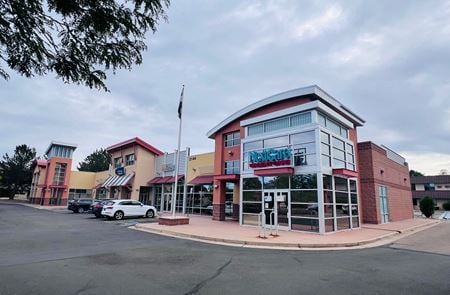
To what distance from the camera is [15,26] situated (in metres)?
3.51

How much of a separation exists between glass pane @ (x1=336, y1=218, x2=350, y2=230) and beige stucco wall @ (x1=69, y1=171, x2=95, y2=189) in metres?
45.8

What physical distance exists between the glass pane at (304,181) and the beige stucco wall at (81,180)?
Answer: 1745 inches

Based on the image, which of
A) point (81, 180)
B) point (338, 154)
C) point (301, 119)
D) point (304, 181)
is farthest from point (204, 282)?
point (81, 180)

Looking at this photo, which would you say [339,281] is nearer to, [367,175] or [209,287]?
[209,287]

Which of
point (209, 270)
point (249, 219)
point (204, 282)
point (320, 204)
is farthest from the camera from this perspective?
point (249, 219)

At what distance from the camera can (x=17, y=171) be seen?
5775cm

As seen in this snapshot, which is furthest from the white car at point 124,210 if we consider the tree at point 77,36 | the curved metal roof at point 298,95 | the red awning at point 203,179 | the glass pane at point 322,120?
the tree at point 77,36

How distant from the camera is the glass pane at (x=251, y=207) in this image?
17750 mm

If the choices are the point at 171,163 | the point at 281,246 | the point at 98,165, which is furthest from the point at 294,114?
the point at 98,165

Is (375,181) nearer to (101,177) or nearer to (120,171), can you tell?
(120,171)

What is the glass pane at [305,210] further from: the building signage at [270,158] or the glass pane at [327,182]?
the building signage at [270,158]

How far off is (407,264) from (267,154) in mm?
9926

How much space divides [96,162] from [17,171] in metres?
22.6

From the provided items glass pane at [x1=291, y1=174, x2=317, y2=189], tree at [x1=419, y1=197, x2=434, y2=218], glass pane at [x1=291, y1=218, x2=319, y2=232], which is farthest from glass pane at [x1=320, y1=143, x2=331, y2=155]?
tree at [x1=419, y1=197, x2=434, y2=218]
